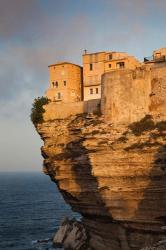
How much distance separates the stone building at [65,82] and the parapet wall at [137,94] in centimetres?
1552

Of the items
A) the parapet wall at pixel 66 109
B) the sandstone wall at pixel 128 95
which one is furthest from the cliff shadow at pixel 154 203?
the parapet wall at pixel 66 109

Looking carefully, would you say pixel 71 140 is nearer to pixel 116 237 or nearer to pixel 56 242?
pixel 116 237

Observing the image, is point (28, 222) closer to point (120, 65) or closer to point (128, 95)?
point (120, 65)

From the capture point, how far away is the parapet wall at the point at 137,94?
37938mm

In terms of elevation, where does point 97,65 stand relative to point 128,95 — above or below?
above

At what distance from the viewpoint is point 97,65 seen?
5316 cm

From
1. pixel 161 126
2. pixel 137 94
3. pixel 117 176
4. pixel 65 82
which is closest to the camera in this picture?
pixel 161 126

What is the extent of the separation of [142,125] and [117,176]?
465 centimetres

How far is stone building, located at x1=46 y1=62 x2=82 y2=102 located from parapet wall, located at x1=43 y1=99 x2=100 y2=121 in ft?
21.0

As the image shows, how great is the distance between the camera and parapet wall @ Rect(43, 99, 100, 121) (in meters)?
44.5

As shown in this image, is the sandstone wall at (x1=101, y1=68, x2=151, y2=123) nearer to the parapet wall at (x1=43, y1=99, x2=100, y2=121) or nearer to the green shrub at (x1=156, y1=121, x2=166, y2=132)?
the green shrub at (x1=156, y1=121, x2=166, y2=132)

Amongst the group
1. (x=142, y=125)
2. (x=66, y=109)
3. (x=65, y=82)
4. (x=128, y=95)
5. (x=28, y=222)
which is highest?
(x=65, y=82)

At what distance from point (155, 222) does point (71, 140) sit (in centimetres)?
1140

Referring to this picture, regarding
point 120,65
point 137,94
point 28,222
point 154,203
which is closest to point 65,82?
point 120,65
